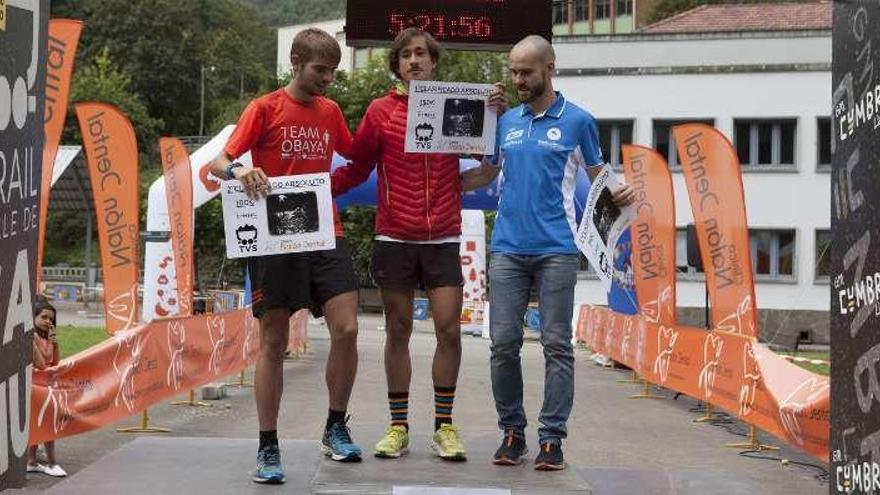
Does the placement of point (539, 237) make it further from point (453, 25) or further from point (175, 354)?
point (175, 354)

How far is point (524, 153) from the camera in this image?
19.2 feet

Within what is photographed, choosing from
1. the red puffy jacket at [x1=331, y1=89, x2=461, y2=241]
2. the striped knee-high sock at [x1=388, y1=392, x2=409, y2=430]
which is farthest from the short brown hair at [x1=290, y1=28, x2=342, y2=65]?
the striped knee-high sock at [x1=388, y1=392, x2=409, y2=430]

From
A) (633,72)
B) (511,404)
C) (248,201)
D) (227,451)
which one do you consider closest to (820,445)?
(511,404)

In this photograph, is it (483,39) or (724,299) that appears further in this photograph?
(724,299)

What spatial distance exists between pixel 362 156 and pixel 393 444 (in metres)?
1.35

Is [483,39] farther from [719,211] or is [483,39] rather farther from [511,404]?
[719,211]

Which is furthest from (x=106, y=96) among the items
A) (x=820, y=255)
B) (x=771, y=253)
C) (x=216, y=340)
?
(x=216, y=340)

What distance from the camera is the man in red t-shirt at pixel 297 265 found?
221 inches

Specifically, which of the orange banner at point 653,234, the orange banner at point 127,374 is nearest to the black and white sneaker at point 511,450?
the orange banner at point 127,374

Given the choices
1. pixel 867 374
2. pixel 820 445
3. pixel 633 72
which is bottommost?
pixel 820 445

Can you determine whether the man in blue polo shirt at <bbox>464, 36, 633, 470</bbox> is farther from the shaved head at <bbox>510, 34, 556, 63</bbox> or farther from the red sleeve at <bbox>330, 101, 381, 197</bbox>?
the red sleeve at <bbox>330, 101, 381, 197</bbox>

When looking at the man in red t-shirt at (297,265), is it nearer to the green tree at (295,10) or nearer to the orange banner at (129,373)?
the orange banner at (129,373)

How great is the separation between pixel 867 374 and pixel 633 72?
124ft

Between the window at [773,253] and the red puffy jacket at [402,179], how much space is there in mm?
36180
